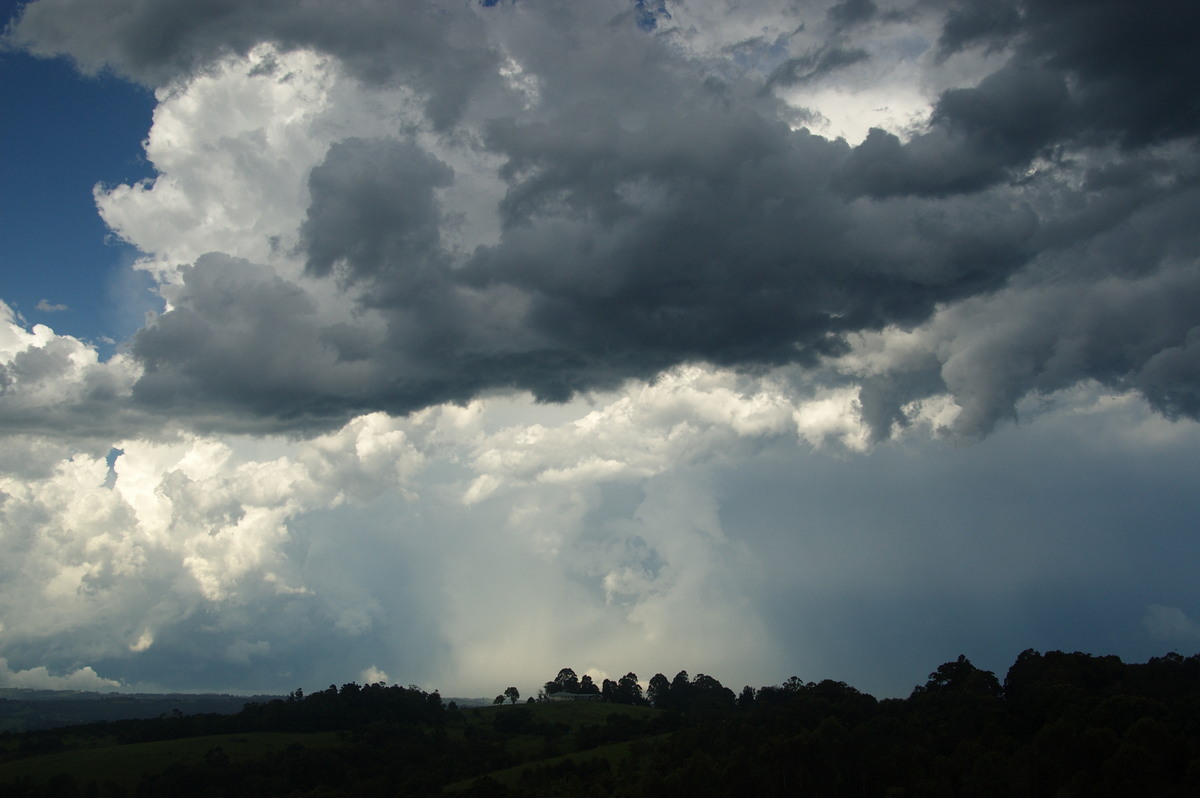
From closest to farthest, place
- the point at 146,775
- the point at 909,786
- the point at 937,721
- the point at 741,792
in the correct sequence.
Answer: the point at 909,786, the point at 741,792, the point at 937,721, the point at 146,775

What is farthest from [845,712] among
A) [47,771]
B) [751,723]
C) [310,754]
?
[47,771]

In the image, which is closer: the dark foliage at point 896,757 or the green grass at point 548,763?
the dark foliage at point 896,757

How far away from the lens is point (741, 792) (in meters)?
115

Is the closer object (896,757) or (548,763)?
(896,757)

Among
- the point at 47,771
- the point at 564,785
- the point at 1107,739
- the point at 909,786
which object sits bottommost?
the point at 47,771

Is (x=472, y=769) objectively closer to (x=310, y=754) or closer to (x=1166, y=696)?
(x=310, y=754)

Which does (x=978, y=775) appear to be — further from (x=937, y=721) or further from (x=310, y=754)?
(x=310, y=754)

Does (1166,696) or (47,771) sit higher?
(1166,696)

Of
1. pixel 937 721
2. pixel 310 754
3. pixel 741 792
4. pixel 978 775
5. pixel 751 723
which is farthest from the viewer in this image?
pixel 310 754

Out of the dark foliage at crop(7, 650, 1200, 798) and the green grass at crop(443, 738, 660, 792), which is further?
the green grass at crop(443, 738, 660, 792)

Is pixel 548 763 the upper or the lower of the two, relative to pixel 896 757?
lower

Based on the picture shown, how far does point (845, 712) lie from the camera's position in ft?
547

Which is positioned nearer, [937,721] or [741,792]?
[741,792]

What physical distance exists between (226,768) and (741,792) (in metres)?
131
